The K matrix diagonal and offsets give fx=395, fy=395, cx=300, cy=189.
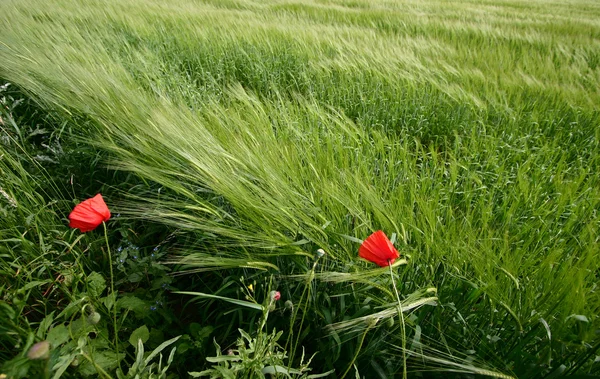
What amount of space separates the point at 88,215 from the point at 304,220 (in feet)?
1.37

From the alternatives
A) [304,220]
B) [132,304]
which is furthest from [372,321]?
[132,304]

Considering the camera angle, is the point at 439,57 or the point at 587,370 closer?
the point at 587,370

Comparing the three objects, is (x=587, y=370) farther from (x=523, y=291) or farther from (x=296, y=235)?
(x=296, y=235)

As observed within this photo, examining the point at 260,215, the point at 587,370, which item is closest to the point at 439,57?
the point at 260,215

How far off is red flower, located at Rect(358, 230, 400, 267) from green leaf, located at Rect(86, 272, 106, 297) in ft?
2.06

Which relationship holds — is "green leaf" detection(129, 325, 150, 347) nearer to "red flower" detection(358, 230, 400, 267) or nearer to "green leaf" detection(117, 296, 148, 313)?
"green leaf" detection(117, 296, 148, 313)

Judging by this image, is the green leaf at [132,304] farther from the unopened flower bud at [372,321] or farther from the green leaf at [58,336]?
the unopened flower bud at [372,321]

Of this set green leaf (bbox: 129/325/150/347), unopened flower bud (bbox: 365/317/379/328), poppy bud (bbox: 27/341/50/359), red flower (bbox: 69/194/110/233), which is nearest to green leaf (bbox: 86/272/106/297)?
green leaf (bbox: 129/325/150/347)

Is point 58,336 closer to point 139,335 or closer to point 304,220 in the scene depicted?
point 139,335

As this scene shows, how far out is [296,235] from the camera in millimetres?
886

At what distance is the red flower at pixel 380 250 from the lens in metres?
0.63

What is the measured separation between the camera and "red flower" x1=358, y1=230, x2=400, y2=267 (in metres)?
0.63

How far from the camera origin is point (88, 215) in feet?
2.35

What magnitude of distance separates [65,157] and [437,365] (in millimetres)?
1396
